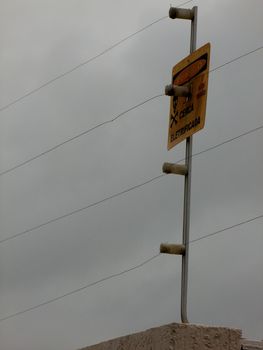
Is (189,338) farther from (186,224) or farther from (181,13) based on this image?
(181,13)

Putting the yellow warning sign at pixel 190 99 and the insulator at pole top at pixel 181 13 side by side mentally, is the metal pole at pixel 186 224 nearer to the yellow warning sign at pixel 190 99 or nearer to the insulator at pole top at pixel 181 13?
the yellow warning sign at pixel 190 99

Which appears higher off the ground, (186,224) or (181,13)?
(181,13)

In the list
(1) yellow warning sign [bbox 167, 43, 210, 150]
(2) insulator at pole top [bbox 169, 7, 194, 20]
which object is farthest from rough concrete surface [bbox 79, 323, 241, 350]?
(2) insulator at pole top [bbox 169, 7, 194, 20]

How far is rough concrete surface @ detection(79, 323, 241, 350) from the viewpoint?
19.0ft

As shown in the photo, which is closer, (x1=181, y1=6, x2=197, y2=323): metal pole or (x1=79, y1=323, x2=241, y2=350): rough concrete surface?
(x1=79, y1=323, x2=241, y2=350): rough concrete surface

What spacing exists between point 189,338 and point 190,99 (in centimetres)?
222

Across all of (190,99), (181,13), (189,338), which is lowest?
(189,338)

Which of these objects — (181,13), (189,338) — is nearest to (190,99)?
(181,13)

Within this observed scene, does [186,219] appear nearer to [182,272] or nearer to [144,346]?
[182,272]

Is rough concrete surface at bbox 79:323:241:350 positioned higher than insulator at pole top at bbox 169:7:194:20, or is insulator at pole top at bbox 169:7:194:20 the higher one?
insulator at pole top at bbox 169:7:194:20

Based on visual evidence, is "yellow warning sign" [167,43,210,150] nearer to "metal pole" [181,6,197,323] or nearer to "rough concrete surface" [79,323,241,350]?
"metal pole" [181,6,197,323]

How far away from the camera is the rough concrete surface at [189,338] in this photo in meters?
5.79

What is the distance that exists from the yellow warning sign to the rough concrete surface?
1.75 meters

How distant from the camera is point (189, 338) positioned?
582 cm
